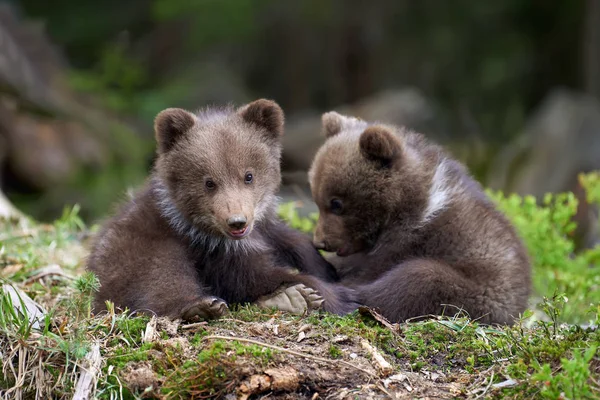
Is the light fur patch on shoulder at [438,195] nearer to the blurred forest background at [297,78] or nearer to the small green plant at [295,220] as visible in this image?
the small green plant at [295,220]

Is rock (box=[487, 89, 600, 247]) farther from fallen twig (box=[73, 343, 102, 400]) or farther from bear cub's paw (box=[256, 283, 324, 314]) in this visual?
fallen twig (box=[73, 343, 102, 400])

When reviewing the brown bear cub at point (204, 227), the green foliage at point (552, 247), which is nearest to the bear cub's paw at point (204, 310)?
the brown bear cub at point (204, 227)

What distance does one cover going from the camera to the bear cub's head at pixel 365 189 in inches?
240

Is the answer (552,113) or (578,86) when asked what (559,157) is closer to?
(552,113)

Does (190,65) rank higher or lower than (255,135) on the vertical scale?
higher

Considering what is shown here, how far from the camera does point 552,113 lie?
1580cm

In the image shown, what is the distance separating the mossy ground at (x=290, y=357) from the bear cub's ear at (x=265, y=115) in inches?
57.9

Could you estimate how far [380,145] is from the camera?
607cm

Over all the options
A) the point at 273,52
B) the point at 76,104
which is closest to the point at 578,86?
the point at 273,52

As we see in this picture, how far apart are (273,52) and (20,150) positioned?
839 centimetres

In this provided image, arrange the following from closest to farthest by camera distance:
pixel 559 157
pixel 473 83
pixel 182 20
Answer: pixel 559 157 < pixel 182 20 < pixel 473 83

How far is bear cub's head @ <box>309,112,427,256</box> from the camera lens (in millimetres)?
6090

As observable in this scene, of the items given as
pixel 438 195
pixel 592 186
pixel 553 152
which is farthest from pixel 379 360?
pixel 553 152

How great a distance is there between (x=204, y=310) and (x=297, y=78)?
54.0 ft
